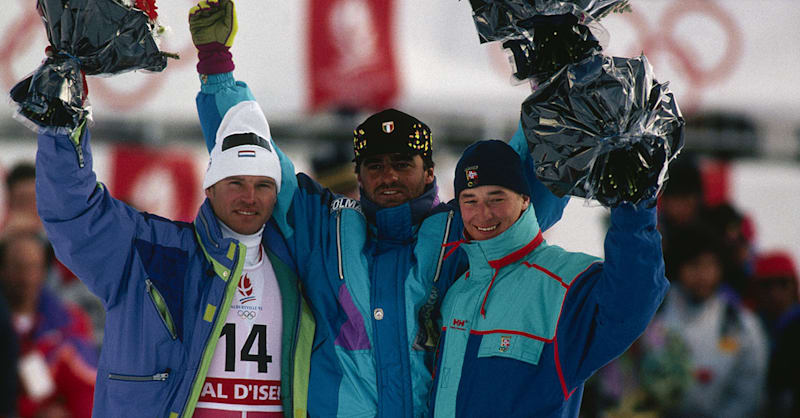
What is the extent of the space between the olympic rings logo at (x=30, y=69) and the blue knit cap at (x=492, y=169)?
3.40 m

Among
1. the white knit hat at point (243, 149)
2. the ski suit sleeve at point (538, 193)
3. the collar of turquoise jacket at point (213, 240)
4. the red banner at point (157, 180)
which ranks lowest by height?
the collar of turquoise jacket at point (213, 240)

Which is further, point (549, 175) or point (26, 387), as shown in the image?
point (26, 387)

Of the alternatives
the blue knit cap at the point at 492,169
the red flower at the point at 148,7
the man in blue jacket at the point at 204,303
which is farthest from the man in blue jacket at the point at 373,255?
the red flower at the point at 148,7

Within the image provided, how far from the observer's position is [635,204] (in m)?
2.47

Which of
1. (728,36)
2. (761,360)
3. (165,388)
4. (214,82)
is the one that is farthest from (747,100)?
(165,388)

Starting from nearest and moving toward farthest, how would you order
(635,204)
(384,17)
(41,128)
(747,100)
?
(635,204) → (41,128) → (384,17) → (747,100)

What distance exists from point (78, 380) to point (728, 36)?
17.2 ft

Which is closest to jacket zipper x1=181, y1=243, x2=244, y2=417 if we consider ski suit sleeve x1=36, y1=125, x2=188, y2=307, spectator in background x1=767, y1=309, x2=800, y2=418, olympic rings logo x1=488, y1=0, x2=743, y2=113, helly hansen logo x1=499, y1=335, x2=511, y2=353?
ski suit sleeve x1=36, y1=125, x2=188, y2=307

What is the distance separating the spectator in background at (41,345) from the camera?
480 cm

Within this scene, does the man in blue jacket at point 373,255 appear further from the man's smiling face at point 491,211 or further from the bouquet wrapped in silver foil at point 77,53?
the bouquet wrapped in silver foil at point 77,53

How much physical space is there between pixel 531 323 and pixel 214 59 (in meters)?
1.49

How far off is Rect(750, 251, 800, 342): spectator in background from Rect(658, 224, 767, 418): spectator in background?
0.58 metres

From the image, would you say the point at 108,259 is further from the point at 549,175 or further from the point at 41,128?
the point at 549,175

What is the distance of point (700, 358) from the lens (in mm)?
5203
